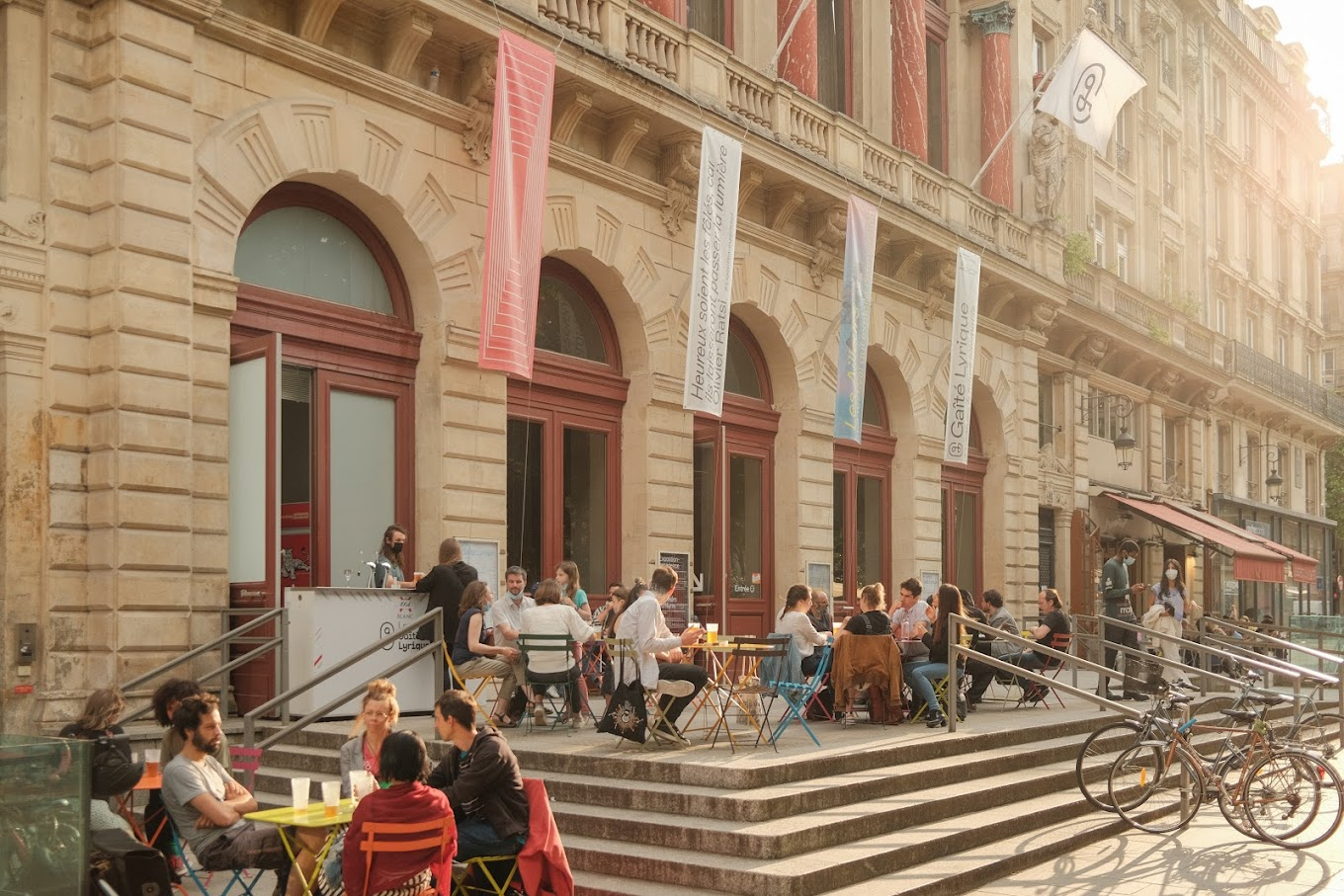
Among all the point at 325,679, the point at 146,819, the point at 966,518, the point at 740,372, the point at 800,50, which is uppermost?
the point at 800,50

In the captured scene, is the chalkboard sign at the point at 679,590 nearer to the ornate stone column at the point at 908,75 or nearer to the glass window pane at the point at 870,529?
the glass window pane at the point at 870,529

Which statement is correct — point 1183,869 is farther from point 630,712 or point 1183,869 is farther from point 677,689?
point 630,712

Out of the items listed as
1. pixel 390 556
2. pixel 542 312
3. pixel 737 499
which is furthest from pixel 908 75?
pixel 390 556

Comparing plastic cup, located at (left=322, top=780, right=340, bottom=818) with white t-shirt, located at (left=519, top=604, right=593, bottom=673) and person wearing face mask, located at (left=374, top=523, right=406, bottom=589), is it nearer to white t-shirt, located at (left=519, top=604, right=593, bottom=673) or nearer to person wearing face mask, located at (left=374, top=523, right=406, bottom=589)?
white t-shirt, located at (left=519, top=604, right=593, bottom=673)

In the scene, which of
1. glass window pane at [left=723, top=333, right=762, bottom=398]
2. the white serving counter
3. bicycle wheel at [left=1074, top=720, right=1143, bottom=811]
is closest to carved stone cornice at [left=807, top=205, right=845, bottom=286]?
glass window pane at [left=723, top=333, right=762, bottom=398]

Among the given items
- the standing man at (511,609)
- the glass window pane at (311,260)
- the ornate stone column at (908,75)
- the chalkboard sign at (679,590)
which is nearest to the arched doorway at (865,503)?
the ornate stone column at (908,75)

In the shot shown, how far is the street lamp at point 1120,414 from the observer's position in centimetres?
3011

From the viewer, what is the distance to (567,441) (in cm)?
1700

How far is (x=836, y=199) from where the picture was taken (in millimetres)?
20328

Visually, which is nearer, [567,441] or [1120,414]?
[567,441]

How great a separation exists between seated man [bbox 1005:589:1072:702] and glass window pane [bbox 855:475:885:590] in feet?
16.5

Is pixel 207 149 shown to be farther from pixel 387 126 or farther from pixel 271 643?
pixel 271 643

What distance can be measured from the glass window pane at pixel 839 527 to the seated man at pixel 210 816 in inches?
589

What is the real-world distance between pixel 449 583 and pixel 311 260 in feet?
12.1
